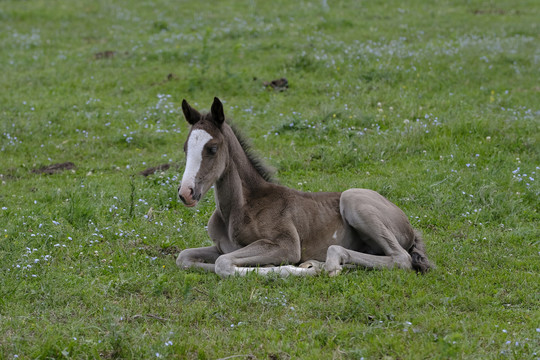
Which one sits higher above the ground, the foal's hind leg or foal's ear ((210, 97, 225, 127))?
foal's ear ((210, 97, 225, 127))

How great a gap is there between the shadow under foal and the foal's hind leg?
0.04 feet

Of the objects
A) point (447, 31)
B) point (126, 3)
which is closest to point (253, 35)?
point (447, 31)

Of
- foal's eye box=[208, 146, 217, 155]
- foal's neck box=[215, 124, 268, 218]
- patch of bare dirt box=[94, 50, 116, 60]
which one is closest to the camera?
foal's eye box=[208, 146, 217, 155]

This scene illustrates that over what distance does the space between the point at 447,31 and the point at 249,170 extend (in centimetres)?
1348

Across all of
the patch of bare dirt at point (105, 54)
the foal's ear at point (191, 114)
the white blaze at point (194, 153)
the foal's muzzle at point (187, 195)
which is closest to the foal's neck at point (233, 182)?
Result: the foal's ear at point (191, 114)

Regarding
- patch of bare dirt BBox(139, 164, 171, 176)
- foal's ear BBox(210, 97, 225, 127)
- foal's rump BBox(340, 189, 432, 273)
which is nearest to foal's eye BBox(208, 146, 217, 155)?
foal's ear BBox(210, 97, 225, 127)

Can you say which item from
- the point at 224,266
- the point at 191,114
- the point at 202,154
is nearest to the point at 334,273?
the point at 224,266

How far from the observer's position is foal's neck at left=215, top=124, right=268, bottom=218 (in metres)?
7.35

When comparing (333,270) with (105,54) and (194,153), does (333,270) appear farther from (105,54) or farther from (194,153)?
(105,54)

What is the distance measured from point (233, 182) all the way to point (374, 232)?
5.59 ft

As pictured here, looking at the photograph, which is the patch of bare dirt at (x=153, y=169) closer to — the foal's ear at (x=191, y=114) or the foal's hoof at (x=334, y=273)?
the foal's ear at (x=191, y=114)

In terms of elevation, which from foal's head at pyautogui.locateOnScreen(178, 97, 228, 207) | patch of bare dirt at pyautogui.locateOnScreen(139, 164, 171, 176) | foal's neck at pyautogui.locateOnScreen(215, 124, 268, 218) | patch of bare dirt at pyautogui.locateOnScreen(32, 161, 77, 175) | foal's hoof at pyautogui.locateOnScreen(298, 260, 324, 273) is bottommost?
patch of bare dirt at pyautogui.locateOnScreen(32, 161, 77, 175)

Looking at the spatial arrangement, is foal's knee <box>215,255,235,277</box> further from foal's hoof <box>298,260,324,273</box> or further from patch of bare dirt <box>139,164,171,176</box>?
patch of bare dirt <box>139,164,171,176</box>

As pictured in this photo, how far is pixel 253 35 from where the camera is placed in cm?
1870
